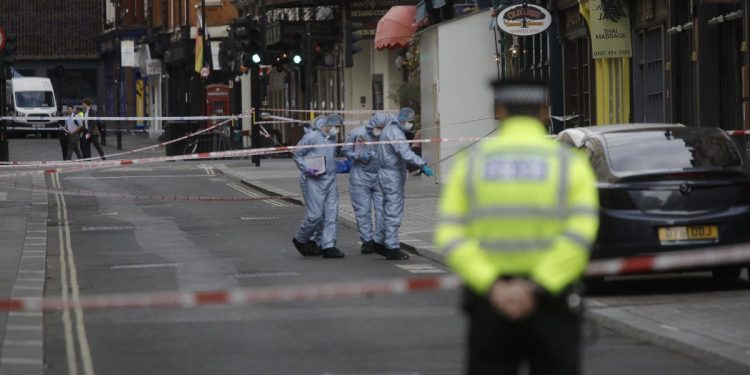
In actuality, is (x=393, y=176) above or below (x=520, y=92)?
below

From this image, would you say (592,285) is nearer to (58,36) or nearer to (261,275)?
A: (261,275)

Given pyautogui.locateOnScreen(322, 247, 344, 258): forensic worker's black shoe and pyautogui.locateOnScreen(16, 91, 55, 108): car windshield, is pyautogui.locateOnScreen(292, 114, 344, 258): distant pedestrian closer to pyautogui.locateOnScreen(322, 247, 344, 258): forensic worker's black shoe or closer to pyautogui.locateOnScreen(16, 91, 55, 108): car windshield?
pyautogui.locateOnScreen(322, 247, 344, 258): forensic worker's black shoe

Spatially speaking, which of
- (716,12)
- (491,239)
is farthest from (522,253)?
(716,12)

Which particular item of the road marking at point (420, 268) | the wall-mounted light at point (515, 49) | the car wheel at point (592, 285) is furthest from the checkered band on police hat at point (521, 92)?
the wall-mounted light at point (515, 49)

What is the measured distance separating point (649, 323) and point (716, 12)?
12.5 meters

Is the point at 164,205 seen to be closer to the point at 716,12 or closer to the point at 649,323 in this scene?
the point at 716,12

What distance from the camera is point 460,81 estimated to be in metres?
34.0

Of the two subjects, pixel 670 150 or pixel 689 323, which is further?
pixel 670 150

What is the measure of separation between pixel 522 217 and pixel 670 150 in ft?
28.5

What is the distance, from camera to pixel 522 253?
6.49m

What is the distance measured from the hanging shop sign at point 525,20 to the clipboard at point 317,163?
32.1ft

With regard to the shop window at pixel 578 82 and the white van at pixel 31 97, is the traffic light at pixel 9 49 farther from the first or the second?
the white van at pixel 31 97

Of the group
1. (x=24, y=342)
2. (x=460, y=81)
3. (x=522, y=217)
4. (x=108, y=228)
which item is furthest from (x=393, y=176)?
(x=460, y=81)

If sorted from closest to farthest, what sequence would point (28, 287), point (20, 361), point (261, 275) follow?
point (20, 361) < point (28, 287) < point (261, 275)
